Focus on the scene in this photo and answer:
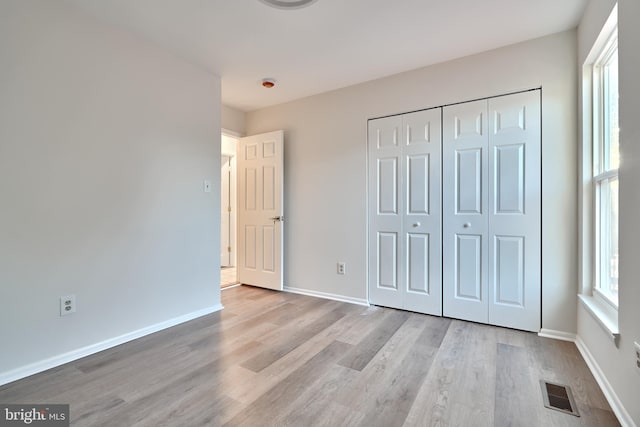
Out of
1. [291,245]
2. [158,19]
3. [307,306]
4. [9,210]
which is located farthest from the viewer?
[291,245]

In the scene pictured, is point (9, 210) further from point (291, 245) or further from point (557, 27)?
point (557, 27)

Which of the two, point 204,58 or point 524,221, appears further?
point 204,58

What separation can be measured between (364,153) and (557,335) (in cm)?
226

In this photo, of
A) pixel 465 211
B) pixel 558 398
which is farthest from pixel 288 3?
pixel 558 398

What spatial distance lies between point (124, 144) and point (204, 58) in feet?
3.46

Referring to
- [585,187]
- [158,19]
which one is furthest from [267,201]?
[585,187]

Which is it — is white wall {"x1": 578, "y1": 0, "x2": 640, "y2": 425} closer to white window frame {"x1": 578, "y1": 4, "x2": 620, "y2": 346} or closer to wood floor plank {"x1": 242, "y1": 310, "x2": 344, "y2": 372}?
white window frame {"x1": 578, "y1": 4, "x2": 620, "y2": 346}

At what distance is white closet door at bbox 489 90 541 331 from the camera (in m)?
2.43

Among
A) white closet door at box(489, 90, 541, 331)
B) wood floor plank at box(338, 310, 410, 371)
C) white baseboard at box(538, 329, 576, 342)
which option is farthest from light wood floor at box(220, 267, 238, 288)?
white baseboard at box(538, 329, 576, 342)

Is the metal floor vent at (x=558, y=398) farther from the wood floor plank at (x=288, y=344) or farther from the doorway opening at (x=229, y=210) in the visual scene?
the doorway opening at (x=229, y=210)

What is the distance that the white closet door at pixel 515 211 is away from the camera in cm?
243

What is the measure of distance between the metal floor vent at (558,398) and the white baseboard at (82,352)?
268cm

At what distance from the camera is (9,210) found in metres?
1.80

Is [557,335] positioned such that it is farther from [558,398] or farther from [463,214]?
[463,214]
